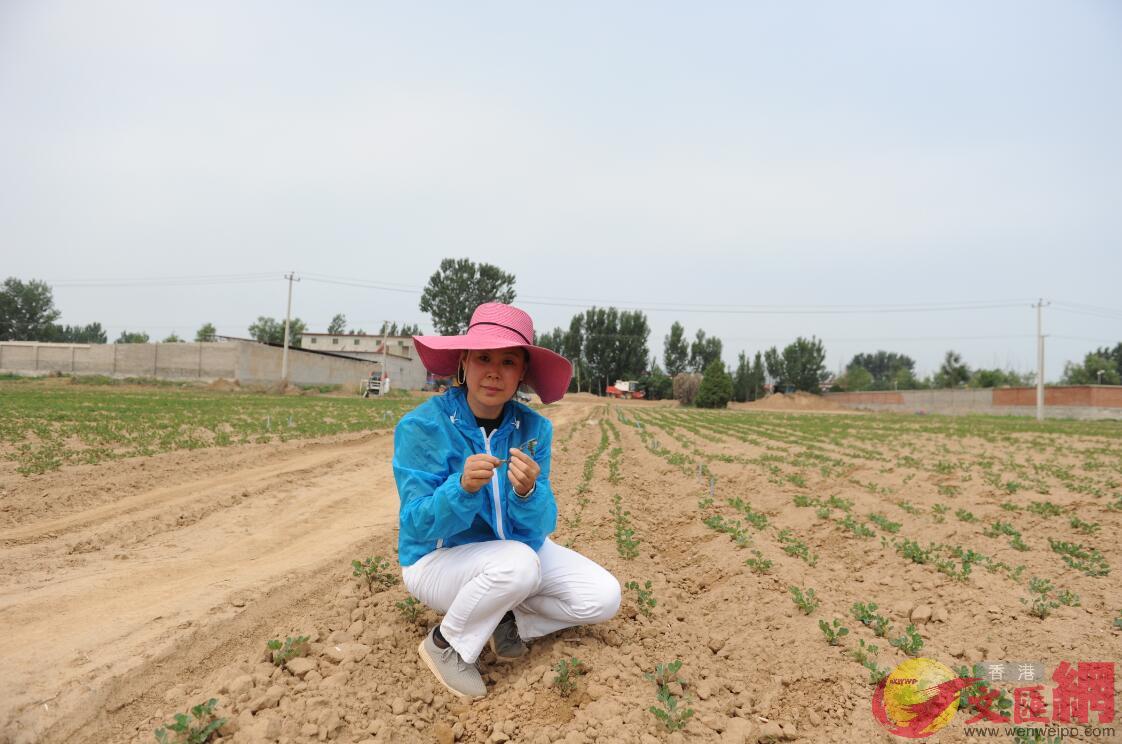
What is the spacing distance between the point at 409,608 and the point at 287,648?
28.5 inches

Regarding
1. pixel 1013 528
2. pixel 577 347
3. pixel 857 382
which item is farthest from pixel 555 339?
pixel 1013 528

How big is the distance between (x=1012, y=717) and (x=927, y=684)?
35cm

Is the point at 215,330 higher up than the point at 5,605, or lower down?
higher up

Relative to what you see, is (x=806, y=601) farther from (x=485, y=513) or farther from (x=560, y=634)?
(x=485, y=513)

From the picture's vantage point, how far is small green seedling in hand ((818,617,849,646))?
3.52 meters

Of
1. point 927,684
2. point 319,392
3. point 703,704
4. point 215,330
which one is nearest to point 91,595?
point 703,704

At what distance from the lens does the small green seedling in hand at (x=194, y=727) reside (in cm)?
235

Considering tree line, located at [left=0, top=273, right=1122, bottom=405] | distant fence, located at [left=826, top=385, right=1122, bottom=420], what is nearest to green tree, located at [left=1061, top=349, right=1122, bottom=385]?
tree line, located at [left=0, top=273, right=1122, bottom=405]

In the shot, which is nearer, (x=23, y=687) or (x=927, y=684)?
(x=23, y=687)

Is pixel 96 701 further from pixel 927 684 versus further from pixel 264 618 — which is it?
pixel 927 684

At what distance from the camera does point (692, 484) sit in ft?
30.9

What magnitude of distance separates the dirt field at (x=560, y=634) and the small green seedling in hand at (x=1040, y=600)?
8 cm

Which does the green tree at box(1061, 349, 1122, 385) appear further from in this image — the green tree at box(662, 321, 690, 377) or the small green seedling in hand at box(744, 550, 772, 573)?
the small green seedling in hand at box(744, 550, 772, 573)

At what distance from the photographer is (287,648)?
303 centimetres
